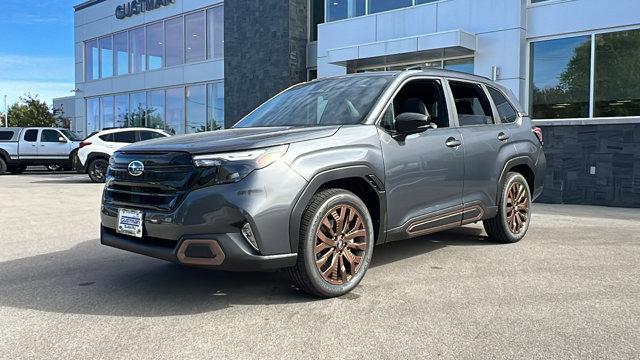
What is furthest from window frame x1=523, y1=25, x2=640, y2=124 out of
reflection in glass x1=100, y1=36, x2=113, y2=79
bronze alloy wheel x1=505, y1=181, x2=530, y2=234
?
reflection in glass x1=100, y1=36, x2=113, y2=79

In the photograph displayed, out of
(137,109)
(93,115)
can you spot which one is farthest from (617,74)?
(93,115)

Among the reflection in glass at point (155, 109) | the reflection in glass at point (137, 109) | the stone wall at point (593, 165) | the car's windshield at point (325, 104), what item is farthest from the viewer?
the reflection in glass at point (137, 109)

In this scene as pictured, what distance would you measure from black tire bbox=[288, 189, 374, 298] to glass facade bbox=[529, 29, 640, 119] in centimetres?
923

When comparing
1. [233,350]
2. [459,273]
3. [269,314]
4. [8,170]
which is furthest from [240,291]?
[8,170]

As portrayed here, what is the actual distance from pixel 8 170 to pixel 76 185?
25.0 ft

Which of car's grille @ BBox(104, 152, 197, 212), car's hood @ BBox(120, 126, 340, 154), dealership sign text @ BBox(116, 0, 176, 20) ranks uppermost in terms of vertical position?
dealership sign text @ BBox(116, 0, 176, 20)

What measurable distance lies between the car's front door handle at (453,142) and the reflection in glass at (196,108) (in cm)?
1684

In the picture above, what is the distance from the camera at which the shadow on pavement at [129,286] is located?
4016 millimetres

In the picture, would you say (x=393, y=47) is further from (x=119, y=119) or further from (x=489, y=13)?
(x=119, y=119)

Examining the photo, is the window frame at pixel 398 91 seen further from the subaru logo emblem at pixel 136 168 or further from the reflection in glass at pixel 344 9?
the reflection in glass at pixel 344 9

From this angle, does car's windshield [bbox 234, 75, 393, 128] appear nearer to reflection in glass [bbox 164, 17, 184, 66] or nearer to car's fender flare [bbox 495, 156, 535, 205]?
car's fender flare [bbox 495, 156, 535, 205]

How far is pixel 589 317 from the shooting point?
12.3ft

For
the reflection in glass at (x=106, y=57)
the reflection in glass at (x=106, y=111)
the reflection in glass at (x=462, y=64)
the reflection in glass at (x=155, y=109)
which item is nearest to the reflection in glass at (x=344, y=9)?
the reflection in glass at (x=462, y=64)

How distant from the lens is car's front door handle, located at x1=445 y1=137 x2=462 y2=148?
5134mm
